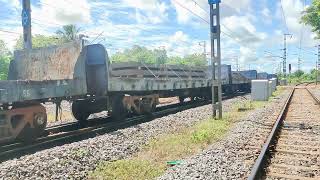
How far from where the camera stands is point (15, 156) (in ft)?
29.9

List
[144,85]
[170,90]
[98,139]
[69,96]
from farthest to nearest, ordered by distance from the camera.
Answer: [170,90], [144,85], [69,96], [98,139]

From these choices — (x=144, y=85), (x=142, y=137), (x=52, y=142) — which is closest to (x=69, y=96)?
(x=52, y=142)

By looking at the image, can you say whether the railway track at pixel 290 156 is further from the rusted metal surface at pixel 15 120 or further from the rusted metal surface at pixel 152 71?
the rusted metal surface at pixel 152 71

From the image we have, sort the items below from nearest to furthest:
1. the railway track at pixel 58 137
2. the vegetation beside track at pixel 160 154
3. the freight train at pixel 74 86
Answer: the vegetation beside track at pixel 160 154
the railway track at pixel 58 137
the freight train at pixel 74 86

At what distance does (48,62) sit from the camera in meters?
13.2

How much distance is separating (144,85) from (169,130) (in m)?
4.45

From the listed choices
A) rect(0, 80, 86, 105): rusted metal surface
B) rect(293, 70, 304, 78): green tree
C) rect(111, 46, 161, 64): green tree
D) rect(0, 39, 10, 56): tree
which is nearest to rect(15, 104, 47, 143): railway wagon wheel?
rect(0, 80, 86, 105): rusted metal surface

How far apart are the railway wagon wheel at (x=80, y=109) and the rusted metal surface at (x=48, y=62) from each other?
144cm

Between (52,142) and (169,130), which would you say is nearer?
(52,142)

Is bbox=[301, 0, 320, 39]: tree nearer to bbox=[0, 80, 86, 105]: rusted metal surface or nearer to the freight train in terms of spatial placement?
the freight train

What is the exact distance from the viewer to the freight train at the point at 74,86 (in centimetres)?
1001

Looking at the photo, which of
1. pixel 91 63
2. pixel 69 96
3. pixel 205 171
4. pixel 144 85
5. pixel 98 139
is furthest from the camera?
pixel 144 85

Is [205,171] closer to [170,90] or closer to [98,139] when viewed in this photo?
[98,139]

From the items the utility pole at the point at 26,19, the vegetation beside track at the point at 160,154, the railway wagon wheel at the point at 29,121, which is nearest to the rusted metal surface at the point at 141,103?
the vegetation beside track at the point at 160,154
